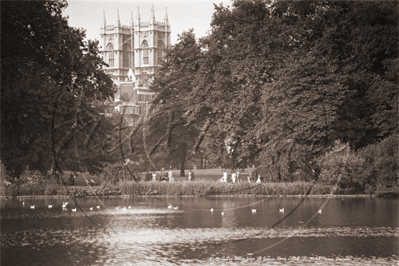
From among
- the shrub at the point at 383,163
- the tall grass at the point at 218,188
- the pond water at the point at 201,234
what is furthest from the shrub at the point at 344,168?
the pond water at the point at 201,234

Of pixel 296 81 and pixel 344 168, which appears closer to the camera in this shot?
pixel 344 168

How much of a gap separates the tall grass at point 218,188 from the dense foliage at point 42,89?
33.2ft

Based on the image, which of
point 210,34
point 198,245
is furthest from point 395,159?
point 198,245

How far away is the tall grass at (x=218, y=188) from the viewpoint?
46.4 m

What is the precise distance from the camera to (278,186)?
154 ft

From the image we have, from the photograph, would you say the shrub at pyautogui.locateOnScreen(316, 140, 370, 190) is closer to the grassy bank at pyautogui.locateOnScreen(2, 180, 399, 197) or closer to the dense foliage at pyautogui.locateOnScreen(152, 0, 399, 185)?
the dense foliage at pyautogui.locateOnScreen(152, 0, 399, 185)

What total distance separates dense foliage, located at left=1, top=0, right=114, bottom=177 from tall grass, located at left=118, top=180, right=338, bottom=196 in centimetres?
1012

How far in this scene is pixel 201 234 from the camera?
26.4m

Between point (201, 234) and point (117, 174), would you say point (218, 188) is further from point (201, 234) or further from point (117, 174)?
point (201, 234)

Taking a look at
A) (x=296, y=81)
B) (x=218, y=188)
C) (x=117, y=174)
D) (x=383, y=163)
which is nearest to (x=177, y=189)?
(x=218, y=188)

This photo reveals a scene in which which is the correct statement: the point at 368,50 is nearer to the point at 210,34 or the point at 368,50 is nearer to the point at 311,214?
the point at 210,34

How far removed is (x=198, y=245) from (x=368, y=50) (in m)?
32.0

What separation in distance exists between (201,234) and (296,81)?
2579 cm

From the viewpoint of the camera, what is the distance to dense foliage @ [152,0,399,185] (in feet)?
160
